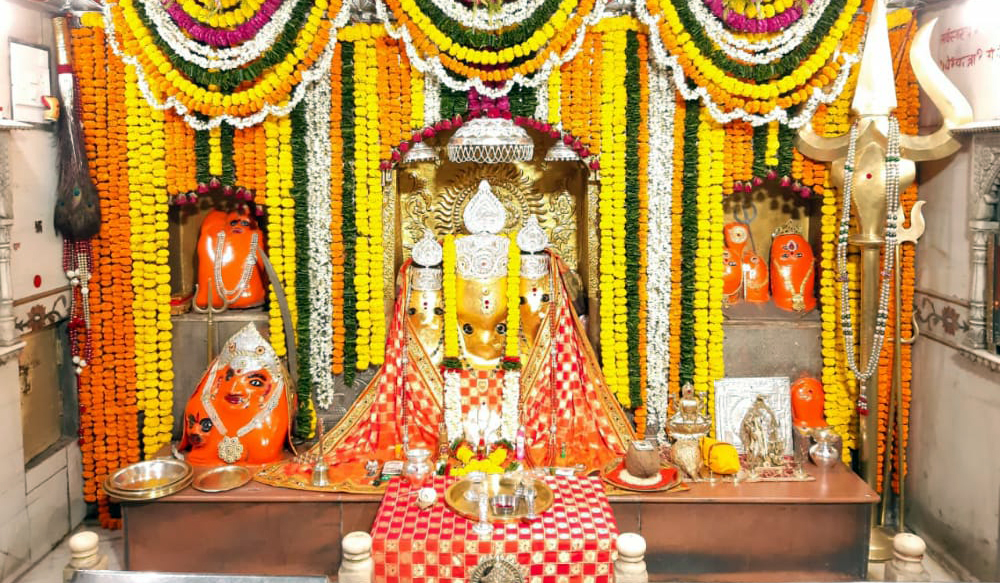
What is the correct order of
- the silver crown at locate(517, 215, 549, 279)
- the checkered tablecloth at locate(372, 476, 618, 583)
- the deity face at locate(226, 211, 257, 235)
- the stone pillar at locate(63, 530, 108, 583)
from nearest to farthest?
1. the stone pillar at locate(63, 530, 108, 583)
2. the checkered tablecloth at locate(372, 476, 618, 583)
3. the silver crown at locate(517, 215, 549, 279)
4. the deity face at locate(226, 211, 257, 235)

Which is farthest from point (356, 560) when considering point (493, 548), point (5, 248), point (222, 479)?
point (5, 248)

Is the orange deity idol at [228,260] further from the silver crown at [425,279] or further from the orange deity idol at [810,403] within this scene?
the orange deity idol at [810,403]

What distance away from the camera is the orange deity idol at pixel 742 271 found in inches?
244

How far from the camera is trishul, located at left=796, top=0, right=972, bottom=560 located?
17.2ft

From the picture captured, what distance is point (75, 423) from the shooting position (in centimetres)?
599

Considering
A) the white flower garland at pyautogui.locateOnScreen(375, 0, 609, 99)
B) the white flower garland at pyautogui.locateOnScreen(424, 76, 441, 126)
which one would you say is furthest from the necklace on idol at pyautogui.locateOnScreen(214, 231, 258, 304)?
the white flower garland at pyautogui.locateOnScreen(375, 0, 609, 99)

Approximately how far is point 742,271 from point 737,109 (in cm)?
125

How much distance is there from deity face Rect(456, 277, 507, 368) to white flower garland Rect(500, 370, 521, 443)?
0.20 metres

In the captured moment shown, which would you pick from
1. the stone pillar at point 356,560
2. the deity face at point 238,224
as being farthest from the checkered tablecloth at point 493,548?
the deity face at point 238,224

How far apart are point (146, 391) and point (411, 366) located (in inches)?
68.7

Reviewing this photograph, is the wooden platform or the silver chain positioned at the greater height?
the silver chain

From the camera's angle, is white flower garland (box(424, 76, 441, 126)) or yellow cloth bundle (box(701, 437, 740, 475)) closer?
yellow cloth bundle (box(701, 437, 740, 475))

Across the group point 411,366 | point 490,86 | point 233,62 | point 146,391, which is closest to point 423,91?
point 490,86

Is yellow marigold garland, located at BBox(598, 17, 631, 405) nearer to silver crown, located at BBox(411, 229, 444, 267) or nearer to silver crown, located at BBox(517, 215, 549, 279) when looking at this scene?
silver crown, located at BBox(517, 215, 549, 279)
